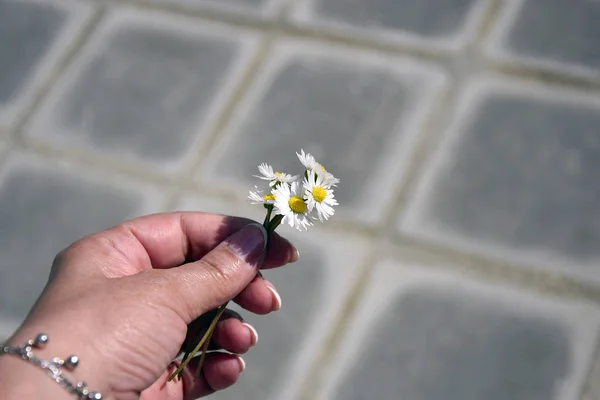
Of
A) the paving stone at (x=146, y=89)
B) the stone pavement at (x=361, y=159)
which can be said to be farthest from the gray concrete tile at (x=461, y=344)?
the paving stone at (x=146, y=89)

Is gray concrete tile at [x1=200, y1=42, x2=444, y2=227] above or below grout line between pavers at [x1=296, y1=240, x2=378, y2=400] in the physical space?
above

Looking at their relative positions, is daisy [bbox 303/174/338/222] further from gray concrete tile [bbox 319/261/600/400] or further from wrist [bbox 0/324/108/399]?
gray concrete tile [bbox 319/261/600/400]

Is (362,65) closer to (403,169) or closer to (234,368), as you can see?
(403,169)

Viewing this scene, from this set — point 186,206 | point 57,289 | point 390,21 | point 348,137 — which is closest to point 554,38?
point 390,21

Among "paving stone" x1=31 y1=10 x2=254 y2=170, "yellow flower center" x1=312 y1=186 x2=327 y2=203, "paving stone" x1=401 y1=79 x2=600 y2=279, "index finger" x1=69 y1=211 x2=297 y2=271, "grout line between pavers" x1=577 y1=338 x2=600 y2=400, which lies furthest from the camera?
"paving stone" x1=31 y1=10 x2=254 y2=170

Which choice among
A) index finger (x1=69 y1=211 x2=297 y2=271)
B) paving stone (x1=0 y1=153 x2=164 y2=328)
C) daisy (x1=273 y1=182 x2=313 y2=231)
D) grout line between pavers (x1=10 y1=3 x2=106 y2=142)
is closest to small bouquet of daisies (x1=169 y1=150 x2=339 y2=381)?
daisy (x1=273 y1=182 x2=313 y2=231)

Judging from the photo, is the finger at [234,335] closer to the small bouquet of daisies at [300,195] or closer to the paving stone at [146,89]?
the small bouquet of daisies at [300,195]
